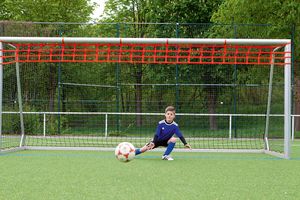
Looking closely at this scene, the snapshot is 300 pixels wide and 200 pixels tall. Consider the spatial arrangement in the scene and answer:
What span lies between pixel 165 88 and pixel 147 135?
189 cm

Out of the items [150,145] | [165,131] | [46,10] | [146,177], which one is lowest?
[146,177]

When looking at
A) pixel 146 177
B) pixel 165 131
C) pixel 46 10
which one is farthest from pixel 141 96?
pixel 46 10

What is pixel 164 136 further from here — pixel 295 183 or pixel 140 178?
pixel 295 183

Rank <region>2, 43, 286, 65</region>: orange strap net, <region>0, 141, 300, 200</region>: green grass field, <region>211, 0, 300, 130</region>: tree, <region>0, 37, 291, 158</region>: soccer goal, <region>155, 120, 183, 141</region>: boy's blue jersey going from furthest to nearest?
<region>211, 0, 300, 130</region>: tree
<region>0, 37, 291, 158</region>: soccer goal
<region>2, 43, 286, 65</region>: orange strap net
<region>155, 120, 183, 141</region>: boy's blue jersey
<region>0, 141, 300, 200</region>: green grass field

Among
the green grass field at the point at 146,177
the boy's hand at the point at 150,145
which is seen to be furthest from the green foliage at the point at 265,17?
the boy's hand at the point at 150,145

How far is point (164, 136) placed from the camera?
10.2 meters

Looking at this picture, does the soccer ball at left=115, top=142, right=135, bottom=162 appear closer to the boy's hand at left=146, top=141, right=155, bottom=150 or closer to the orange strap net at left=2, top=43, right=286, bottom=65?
the boy's hand at left=146, top=141, right=155, bottom=150

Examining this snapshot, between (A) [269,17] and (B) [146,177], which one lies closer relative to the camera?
(B) [146,177]

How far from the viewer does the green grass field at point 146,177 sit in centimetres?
596

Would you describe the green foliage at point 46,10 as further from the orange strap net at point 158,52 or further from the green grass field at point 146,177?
the green grass field at point 146,177

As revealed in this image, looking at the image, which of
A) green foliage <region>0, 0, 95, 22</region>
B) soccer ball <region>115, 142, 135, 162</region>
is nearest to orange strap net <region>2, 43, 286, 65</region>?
soccer ball <region>115, 142, 135, 162</region>

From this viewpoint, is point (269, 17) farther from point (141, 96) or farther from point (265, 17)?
point (141, 96)

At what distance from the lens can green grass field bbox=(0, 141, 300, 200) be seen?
5.96 m

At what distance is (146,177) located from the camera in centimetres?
736
